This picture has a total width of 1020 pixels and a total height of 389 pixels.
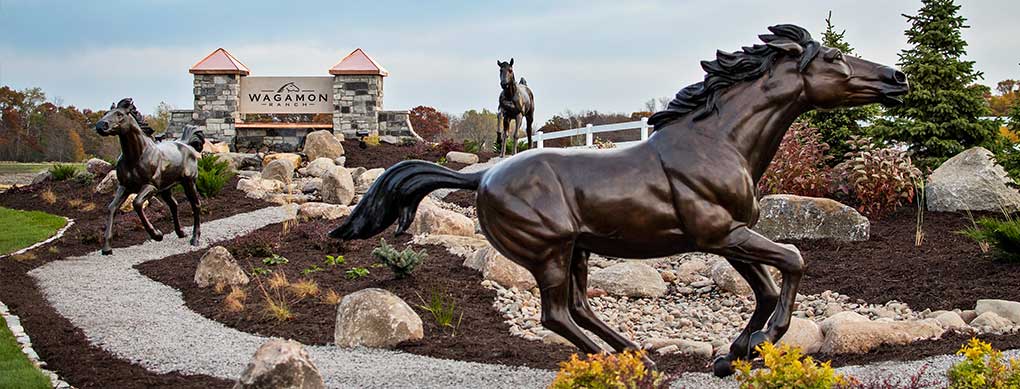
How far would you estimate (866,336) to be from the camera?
205 inches

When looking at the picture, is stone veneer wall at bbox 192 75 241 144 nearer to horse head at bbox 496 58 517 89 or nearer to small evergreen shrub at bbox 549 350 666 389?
horse head at bbox 496 58 517 89

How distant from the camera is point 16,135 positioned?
34.6 metres

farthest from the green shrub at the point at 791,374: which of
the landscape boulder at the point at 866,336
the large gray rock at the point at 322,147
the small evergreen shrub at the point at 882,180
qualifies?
the large gray rock at the point at 322,147

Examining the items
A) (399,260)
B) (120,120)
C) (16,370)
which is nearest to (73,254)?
(120,120)

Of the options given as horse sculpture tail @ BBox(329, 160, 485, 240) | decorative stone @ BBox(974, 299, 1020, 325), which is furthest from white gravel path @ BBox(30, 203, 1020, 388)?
decorative stone @ BBox(974, 299, 1020, 325)

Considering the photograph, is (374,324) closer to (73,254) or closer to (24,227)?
(73,254)

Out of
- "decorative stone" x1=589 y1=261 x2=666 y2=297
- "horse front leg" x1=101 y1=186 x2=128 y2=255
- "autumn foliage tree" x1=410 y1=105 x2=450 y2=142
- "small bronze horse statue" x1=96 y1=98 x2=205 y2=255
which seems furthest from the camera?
"autumn foliage tree" x1=410 y1=105 x2=450 y2=142

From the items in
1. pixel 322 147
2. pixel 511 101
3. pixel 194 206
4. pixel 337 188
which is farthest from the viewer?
pixel 322 147

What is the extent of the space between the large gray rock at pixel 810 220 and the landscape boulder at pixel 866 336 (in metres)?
3.95

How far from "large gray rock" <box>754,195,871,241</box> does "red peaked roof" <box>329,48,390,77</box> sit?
15.1m

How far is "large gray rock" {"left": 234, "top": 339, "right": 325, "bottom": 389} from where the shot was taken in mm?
3771

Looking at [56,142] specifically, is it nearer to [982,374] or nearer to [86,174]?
[86,174]

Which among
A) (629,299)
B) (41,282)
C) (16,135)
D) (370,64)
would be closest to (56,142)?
(16,135)

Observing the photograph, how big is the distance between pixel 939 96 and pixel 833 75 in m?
9.13
